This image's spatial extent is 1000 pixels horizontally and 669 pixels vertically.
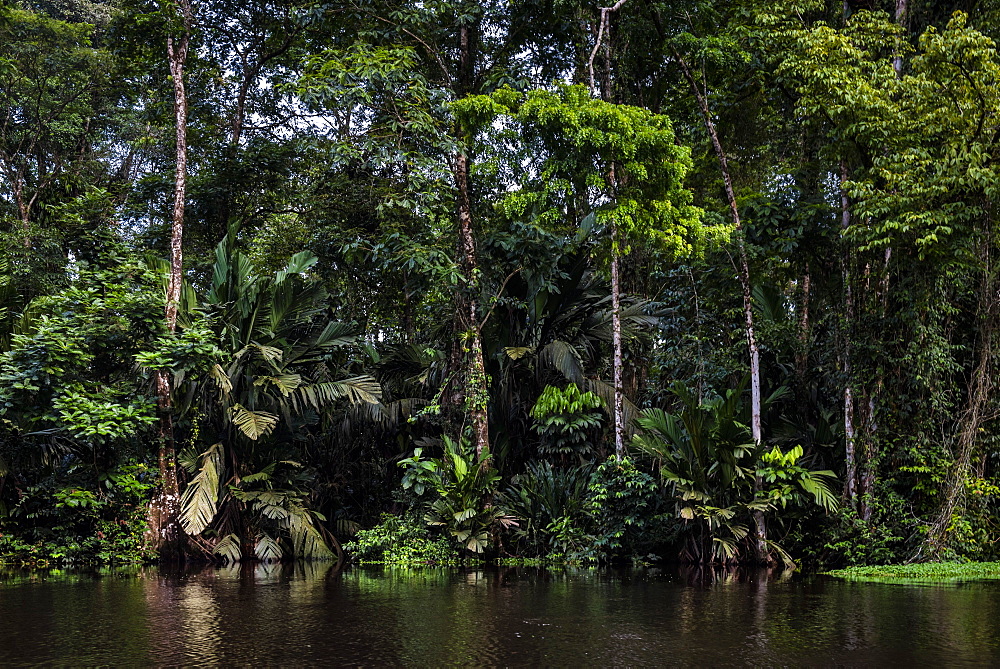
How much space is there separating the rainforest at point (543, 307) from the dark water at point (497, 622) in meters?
2.51

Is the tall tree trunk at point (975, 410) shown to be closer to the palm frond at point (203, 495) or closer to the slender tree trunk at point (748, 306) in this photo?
the slender tree trunk at point (748, 306)

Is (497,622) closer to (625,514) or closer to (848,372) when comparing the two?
(625,514)

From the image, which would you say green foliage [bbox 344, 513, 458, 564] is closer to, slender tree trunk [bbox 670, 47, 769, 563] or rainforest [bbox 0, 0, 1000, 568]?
rainforest [bbox 0, 0, 1000, 568]

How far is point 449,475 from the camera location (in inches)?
499

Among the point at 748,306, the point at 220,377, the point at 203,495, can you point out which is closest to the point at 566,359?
the point at 748,306

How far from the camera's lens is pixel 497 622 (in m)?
6.32

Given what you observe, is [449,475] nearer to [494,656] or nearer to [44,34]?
[494,656]

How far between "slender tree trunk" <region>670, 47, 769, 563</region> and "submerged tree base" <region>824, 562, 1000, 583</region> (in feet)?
3.50

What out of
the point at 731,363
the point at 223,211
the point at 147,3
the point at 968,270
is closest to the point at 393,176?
the point at 223,211

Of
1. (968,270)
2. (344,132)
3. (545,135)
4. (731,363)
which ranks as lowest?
(731,363)

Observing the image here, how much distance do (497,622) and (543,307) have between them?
8.51 meters

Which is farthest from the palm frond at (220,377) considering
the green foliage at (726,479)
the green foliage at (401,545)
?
the green foliage at (726,479)

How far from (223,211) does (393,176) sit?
12.9ft

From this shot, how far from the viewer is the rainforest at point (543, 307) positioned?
11.2 meters
